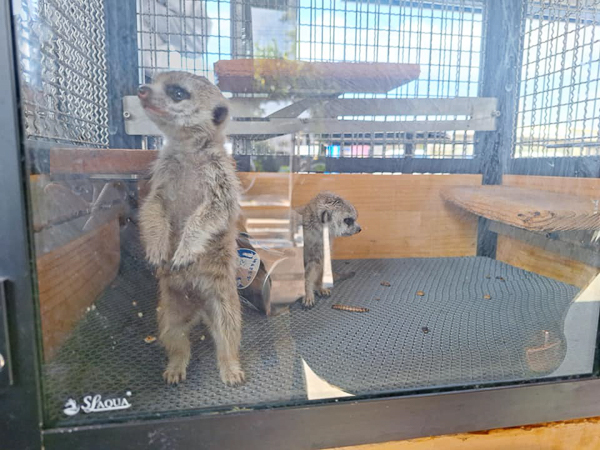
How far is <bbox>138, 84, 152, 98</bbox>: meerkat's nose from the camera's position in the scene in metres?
0.61

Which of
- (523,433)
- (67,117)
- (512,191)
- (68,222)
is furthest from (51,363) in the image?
(512,191)

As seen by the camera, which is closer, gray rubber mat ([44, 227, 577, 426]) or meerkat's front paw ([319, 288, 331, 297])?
gray rubber mat ([44, 227, 577, 426])

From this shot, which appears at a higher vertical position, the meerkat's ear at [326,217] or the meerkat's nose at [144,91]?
the meerkat's nose at [144,91]

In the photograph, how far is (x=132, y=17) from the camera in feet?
2.11

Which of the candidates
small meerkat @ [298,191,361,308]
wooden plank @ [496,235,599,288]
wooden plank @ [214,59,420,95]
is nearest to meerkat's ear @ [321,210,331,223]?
small meerkat @ [298,191,361,308]

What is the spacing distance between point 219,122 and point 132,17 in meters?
0.24

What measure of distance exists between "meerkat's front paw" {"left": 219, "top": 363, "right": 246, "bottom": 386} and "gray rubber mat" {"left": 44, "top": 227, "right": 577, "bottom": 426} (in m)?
0.01

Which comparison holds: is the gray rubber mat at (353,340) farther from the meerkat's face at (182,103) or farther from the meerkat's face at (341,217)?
the meerkat's face at (182,103)

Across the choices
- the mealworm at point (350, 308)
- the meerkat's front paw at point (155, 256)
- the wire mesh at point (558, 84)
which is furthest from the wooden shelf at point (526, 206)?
the meerkat's front paw at point (155, 256)

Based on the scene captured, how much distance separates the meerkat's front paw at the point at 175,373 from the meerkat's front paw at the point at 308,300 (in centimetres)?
29

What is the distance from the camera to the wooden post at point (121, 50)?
63 cm

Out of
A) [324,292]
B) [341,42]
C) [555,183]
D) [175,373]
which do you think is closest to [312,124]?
[341,42]

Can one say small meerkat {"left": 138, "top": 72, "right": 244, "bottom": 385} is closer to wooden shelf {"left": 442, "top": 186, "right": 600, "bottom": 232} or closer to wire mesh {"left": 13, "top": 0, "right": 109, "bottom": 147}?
wire mesh {"left": 13, "top": 0, "right": 109, "bottom": 147}

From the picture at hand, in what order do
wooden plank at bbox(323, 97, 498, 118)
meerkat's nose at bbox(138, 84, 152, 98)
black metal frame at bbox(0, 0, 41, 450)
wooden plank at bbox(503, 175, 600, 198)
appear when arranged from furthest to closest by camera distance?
wooden plank at bbox(503, 175, 600, 198)
wooden plank at bbox(323, 97, 498, 118)
meerkat's nose at bbox(138, 84, 152, 98)
black metal frame at bbox(0, 0, 41, 450)
